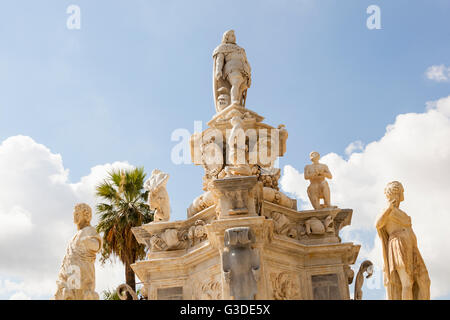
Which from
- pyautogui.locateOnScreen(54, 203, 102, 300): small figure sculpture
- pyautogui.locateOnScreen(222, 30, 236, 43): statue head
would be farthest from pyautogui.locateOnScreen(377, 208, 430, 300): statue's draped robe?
pyautogui.locateOnScreen(222, 30, 236, 43): statue head

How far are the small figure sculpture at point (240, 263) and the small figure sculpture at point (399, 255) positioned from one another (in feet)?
7.01

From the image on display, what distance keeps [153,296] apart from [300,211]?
10.6 ft

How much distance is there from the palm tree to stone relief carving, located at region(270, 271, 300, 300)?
10.6m

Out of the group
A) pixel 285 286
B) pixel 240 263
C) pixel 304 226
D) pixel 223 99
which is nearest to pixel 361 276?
pixel 304 226

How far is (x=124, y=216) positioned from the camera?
21.0 metres

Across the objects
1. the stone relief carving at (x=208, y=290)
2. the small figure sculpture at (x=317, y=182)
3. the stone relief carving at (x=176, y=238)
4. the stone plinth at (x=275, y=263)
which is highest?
the small figure sculpture at (x=317, y=182)

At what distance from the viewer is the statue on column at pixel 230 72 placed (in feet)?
42.4

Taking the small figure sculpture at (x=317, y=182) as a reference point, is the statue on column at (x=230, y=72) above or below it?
above

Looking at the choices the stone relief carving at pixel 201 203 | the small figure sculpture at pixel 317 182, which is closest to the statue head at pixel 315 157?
the small figure sculpture at pixel 317 182

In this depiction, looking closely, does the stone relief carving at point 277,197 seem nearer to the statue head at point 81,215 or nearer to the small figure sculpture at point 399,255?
the small figure sculpture at point 399,255

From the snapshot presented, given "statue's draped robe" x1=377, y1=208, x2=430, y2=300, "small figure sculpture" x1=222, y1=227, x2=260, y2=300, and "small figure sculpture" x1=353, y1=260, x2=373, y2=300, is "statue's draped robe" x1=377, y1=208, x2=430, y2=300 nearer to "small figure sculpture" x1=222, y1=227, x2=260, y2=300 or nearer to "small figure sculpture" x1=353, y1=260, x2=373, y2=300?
"small figure sculpture" x1=353, y1=260, x2=373, y2=300

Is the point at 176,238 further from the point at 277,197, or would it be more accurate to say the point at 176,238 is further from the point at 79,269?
the point at 79,269
